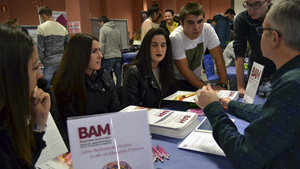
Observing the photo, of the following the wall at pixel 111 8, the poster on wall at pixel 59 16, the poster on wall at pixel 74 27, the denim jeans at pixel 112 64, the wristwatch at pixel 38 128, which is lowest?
the denim jeans at pixel 112 64

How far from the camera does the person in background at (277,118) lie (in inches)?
27.4

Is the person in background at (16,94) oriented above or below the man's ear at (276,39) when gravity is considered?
below

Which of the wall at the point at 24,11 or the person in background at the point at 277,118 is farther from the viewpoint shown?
the wall at the point at 24,11

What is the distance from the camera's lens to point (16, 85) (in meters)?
0.80

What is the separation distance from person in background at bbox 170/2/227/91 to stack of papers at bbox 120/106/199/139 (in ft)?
2.99

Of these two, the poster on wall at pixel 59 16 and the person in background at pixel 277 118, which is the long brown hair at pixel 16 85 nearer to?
the person in background at pixel 277 118

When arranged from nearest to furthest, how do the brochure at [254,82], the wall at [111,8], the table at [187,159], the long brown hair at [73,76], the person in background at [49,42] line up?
1. the table at [187,159]
2. the brochure at [254,82]
3. the long brown hair at [73,76]
4. the person in background at [49,42]
5. the wall at [111,8]

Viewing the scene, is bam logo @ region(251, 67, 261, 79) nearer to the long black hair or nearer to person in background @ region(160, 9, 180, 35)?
the long black hair

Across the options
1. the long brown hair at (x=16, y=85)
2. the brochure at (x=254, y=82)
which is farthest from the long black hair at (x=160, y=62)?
the long brown hair at (x=16, y=85)

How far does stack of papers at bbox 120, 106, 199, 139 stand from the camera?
1198 mm

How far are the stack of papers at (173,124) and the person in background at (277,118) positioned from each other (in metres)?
0.31

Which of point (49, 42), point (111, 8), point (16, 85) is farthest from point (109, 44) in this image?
point (111, 8)

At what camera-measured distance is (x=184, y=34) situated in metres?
2.30

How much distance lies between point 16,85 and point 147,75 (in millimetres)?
1276
